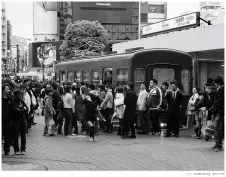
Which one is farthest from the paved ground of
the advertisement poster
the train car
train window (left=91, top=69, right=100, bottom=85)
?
the advertisement poster

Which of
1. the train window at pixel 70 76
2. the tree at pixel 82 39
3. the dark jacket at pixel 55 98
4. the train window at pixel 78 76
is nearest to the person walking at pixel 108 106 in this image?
the dark jacket at pixel 55 98

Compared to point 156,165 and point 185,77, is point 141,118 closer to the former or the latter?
point 185,77

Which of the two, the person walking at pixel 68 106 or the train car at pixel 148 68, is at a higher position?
the train car at pixel 148 68

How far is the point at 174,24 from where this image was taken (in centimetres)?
3069

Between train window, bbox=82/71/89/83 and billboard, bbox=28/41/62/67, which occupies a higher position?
billboard, bbox=28/41/62/67

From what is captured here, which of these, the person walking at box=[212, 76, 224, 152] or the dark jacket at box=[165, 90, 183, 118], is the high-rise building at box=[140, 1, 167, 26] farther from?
the person walking at box=[212, 76, 224, 152]

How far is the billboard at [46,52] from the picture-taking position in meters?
89.7

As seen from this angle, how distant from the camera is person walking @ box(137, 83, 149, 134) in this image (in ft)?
45.2

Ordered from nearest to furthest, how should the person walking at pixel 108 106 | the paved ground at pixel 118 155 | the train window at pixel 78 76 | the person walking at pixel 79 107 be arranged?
the paved ground at pixel 118 155, the person walking at pixel 79 107, the person walking at pixel 108 106, the train window at pixel 78 76

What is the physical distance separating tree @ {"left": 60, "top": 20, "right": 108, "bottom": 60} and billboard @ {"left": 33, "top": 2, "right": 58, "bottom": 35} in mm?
37344

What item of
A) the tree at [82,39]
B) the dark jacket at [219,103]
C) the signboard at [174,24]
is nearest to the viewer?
the dark jacket at [219,103]

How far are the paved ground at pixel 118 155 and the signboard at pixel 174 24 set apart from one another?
16.3m

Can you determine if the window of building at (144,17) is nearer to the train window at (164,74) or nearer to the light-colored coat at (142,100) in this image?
the train window at (164,74)

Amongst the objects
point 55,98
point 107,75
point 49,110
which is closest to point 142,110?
point 55,98
